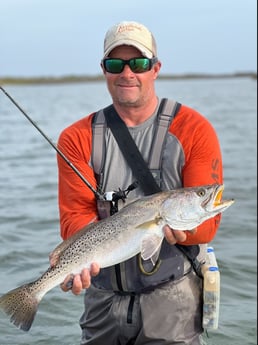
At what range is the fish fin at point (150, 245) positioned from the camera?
4.23m

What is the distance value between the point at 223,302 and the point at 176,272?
134 inches

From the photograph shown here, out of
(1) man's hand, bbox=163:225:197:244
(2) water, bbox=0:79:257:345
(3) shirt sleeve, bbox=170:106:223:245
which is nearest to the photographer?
(1) man's hand, bbox=163:225:197:244

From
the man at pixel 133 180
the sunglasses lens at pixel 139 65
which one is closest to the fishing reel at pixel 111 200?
the man at pixel 133 180

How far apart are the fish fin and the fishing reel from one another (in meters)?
0.45

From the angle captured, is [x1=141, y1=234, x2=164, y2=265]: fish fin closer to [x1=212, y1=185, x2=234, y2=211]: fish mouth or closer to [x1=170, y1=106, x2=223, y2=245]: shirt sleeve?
[x1=170, y1=106, x2=223, y2=245]: shirt sleeve

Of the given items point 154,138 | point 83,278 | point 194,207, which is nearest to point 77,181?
point 154,138

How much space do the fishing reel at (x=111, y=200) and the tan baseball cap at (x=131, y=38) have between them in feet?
3.04

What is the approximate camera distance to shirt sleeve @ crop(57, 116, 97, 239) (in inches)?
187

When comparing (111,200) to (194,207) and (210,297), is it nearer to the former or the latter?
(194,207)

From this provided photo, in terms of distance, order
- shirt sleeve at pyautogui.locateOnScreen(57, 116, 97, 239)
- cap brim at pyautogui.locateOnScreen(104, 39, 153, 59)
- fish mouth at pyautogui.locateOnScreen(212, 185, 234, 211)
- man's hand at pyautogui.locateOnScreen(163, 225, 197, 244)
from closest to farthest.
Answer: fish mouth at pyautogui.locateOnScreen(212, 185, 234, 211) < man's hand at pyautogui.locateOnScreen(163, 225, 197, 244) < cap brim at pyautogui.locateOnScreen(104, 39, 153, 59) < shirt sleeve at pyautogui.locateOnScreen(57, 116, 97, 239)

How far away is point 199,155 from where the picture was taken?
4.60 m

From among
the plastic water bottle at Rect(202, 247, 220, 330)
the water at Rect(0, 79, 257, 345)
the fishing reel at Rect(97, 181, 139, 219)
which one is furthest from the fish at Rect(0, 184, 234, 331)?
the water at Rect(0, 79, 257, 345)

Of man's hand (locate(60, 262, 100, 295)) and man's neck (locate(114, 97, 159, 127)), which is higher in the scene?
man's neck (locate(114, 97, 159, 127))

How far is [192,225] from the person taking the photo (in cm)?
420
